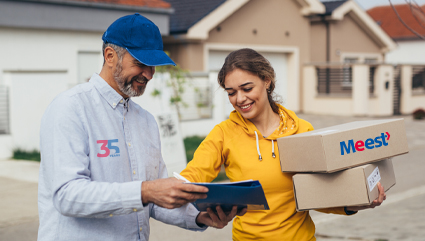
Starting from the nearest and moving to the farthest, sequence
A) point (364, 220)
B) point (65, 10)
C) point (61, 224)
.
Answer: point (61, 224) → point (364, 220) → point (65, 10)

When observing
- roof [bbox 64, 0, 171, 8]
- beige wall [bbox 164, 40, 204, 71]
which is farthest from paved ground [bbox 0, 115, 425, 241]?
beige wall [bbox 164, 40, 204, 71]

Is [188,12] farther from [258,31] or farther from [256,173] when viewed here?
[256,173]

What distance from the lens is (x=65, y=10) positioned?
1255cm

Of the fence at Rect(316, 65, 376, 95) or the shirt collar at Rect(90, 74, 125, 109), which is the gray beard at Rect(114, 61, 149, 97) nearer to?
the shirt collar at Rect(90, 74, 125, 109)

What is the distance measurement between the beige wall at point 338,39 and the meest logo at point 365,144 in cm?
1841

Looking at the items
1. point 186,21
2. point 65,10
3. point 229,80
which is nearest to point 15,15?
point 65,10

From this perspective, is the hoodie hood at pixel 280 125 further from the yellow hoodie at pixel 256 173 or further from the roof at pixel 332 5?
the roof at pixel 332 5

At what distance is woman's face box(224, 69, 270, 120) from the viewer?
2.55 m

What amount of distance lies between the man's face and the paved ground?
321 centimetres

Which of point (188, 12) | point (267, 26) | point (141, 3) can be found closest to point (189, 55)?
point (188, 12)

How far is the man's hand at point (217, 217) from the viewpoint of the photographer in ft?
7.45

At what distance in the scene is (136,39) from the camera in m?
2.13

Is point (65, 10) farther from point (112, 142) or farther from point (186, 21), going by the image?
point (112, 142)

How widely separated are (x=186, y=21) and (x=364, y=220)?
11.2 metres
